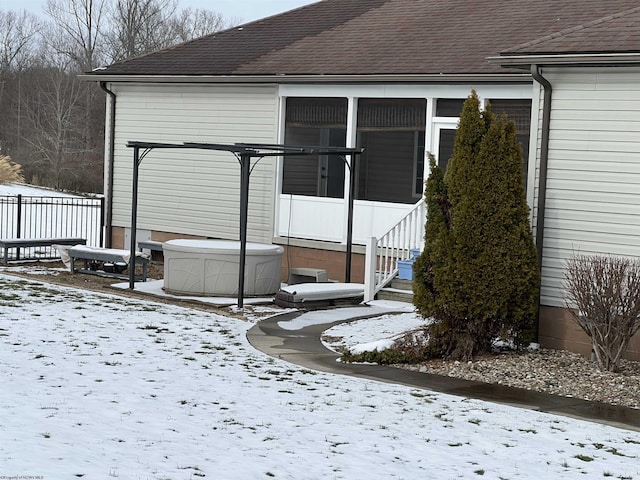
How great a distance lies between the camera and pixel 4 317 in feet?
Answer: 43.1

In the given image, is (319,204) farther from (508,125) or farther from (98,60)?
(98,60)

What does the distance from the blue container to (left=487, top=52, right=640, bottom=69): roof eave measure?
14.9ft

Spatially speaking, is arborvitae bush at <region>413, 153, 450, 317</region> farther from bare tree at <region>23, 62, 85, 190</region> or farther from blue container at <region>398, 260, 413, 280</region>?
bare tree at <region>23, 62, 85, 190</region>

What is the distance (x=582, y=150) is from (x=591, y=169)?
24 centimetres

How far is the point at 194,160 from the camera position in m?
20.3

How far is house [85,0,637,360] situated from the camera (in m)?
17.2

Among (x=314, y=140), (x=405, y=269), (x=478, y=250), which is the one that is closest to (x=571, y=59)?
(x=478, y=250)

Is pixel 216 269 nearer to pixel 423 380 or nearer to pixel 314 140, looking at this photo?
pixel 314 140

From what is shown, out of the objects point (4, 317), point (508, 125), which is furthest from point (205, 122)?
point (508, 125)

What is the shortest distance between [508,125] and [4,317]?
6435 mm

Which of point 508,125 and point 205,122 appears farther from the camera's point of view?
point 205,122

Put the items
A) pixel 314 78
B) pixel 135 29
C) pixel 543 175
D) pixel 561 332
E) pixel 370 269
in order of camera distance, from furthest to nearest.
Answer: pixel 135 29 → pixel 314 78 → pixel 370 269 → pixel 543 175 → pixel 561 332

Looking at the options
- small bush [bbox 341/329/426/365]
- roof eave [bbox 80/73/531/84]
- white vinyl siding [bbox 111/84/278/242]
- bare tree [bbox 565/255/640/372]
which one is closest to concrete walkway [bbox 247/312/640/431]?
small bush [bbox 341/329/426/365]

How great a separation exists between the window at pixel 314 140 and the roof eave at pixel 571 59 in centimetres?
650
